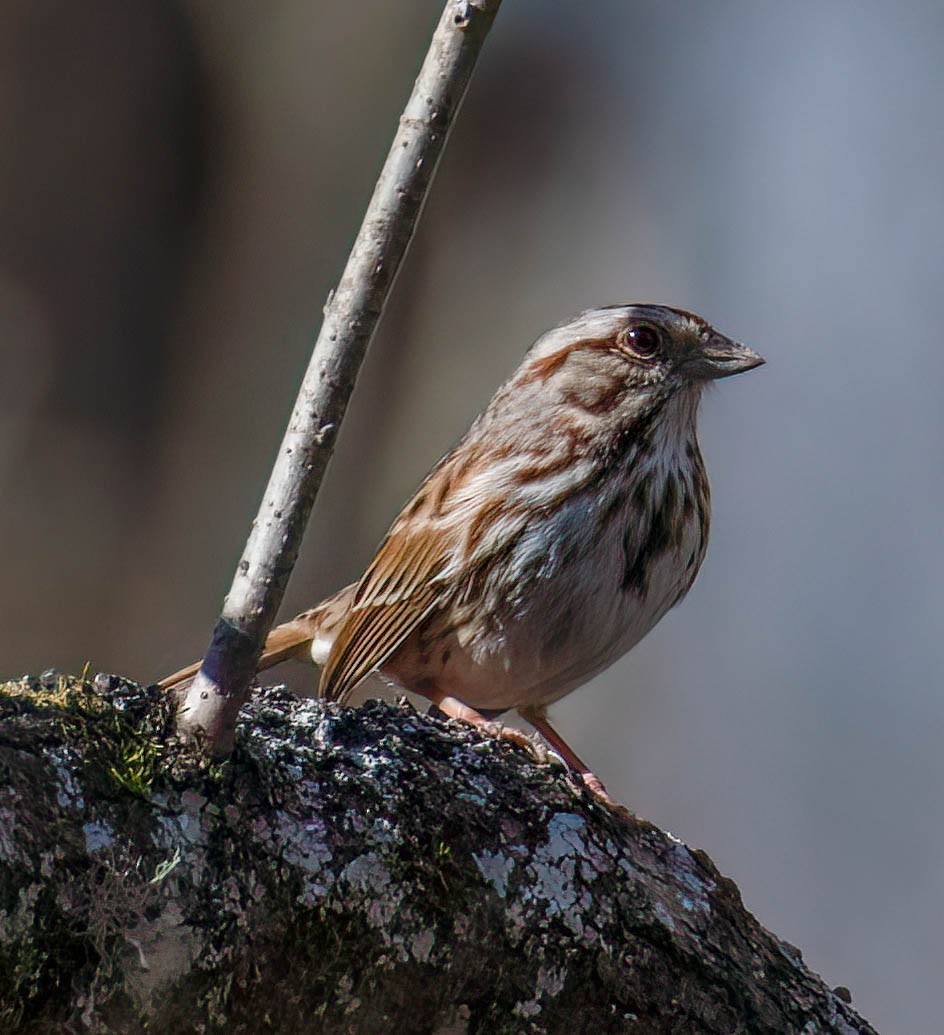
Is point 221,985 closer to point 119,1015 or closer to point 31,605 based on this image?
point 119,1015

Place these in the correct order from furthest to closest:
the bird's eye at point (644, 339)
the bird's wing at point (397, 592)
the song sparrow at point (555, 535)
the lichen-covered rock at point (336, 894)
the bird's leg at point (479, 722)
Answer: the bird's eye at point (644, 339), the bird's wing at point (397, 592), the song sparrow at point (555, 535), the bird's leg at point (479, 722), the lichen-covered rock at point (336, 894)

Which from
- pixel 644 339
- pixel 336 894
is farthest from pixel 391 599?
pixel 336 894

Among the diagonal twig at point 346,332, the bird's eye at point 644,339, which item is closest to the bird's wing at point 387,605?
the bird's eye at point 644,339

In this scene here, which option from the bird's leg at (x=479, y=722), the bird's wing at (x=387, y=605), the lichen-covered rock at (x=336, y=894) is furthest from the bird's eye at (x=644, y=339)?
the lichen-covered rock at (x=336, y=894)

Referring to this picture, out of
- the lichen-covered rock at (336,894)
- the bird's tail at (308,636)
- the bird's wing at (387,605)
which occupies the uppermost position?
the lichen-covered rock at (336,894)

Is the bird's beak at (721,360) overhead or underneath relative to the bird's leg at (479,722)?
overhead

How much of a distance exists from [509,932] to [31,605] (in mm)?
4333

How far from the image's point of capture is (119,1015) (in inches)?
67.9

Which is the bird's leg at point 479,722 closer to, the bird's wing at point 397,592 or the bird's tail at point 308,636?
the bird's wing at point 397,592

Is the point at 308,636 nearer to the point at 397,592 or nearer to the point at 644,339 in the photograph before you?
the point at 397,592

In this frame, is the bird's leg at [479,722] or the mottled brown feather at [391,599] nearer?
the bird's leg at [479,722]

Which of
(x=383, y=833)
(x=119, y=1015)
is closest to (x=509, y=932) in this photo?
(x=383, y=833)

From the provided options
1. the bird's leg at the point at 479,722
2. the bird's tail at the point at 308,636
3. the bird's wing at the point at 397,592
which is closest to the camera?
the bird's leg at the point at 479,722

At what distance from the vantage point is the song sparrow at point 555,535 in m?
3.20
